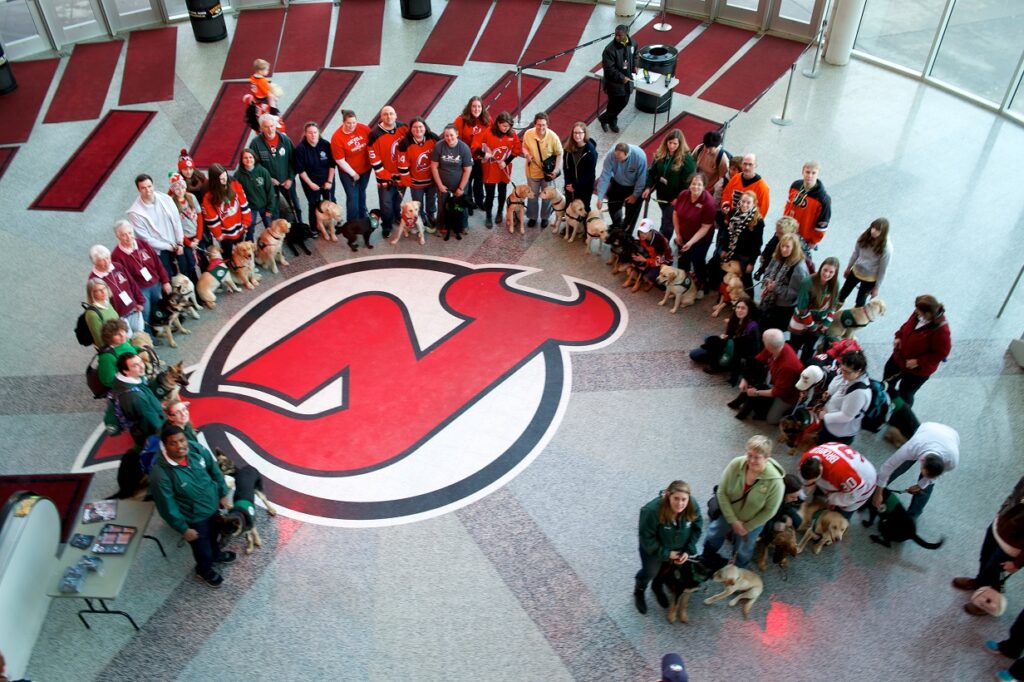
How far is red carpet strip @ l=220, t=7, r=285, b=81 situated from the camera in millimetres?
13039

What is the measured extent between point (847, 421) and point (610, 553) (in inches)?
81.8

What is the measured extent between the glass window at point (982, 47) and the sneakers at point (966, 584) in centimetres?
839

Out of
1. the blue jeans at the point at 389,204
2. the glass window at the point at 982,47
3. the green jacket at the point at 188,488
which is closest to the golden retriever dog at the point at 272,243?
the blue jeans at the point at 389,204

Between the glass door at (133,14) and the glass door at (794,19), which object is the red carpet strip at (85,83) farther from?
the glass door at (794,19)

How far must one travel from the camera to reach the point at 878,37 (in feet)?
41.3

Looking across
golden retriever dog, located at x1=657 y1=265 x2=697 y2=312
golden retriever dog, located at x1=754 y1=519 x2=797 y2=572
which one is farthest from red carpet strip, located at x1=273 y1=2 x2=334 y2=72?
golden retriever dog, located at x1=754 y1=519 x2=797 y2=572

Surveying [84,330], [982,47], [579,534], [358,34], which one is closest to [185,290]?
[84,330]

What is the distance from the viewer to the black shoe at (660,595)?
568 cm

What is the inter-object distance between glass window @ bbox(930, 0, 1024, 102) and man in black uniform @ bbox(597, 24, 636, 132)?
4.79 meters

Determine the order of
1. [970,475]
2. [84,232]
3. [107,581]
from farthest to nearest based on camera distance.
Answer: [84,232], [970,475], [107,581]

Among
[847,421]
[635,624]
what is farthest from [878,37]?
[635,624]

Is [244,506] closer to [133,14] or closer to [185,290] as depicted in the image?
[185,290]

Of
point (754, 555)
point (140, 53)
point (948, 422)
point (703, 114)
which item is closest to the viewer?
point (754, 555)

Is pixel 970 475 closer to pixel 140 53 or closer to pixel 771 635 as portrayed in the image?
pixel 771 635
